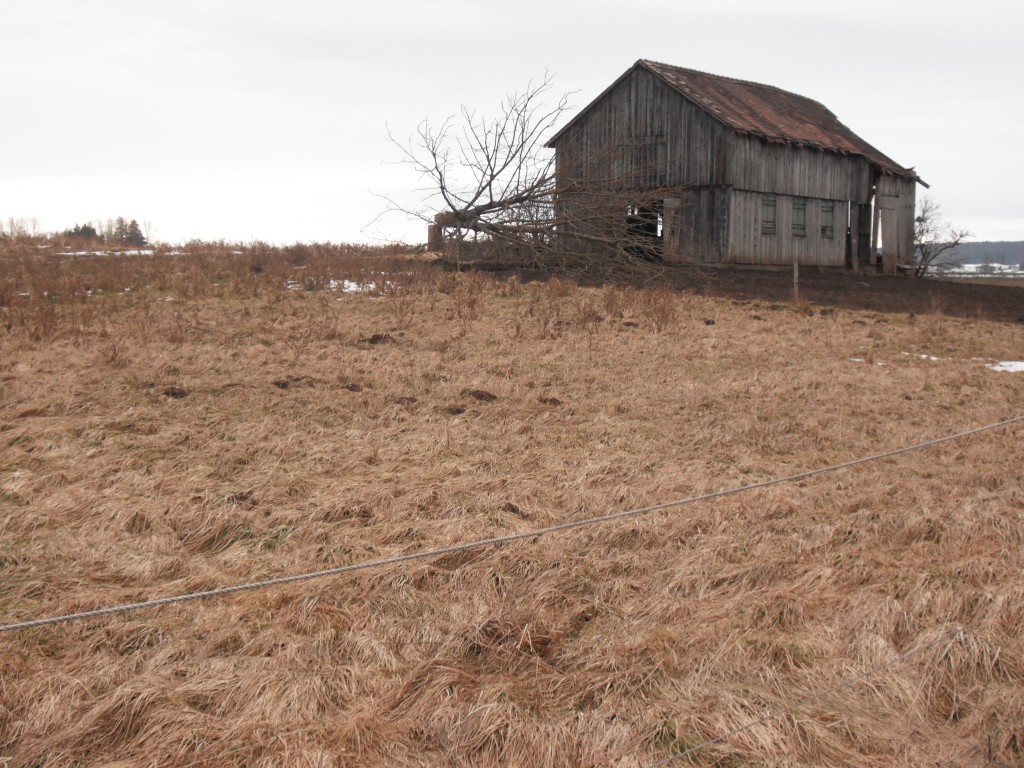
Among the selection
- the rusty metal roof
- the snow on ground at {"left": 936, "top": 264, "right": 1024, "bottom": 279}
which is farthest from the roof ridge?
the snow on ground at {"left": 936, "top": 264, "right": 1024, "bottom": 279}

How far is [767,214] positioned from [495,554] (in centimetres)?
2263

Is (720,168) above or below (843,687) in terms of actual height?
above

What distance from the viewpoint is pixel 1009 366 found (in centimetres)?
1245

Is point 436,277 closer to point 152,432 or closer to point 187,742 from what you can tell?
point 152,432

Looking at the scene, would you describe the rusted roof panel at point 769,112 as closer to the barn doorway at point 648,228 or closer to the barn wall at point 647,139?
the barn wall at point 647,139

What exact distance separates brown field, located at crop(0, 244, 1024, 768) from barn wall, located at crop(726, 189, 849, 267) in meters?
13.3

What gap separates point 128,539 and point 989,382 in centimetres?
1027

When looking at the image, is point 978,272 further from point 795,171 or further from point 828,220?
point 795,171

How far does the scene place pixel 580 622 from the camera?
15.1 feet

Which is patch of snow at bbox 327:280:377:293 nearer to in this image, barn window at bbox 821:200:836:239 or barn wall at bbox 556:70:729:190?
barn wall at bbox 556:70:729:190

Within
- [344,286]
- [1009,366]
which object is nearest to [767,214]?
[1009,366]

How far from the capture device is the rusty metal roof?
80.0ft

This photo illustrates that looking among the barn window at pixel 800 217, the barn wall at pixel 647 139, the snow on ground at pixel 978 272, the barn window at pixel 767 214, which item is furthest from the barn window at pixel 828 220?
the snow on ground at pixel 978 272

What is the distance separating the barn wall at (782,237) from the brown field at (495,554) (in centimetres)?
1335
